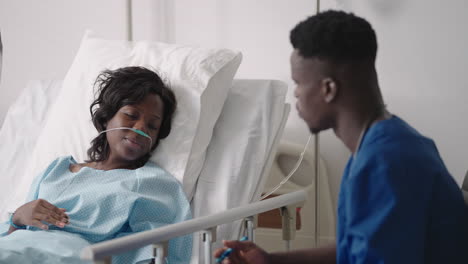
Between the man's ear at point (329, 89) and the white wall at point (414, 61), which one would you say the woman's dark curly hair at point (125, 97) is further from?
the man's ear at point (329, 89)

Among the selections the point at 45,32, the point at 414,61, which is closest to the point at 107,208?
the point at 414,61

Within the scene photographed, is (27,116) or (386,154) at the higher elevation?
(386,154)

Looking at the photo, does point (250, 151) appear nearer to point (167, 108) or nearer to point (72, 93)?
point (167, 108)

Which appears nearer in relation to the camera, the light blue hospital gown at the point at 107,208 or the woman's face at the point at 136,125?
the light blue hospital gown at the point at 107,208

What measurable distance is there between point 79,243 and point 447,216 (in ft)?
3.35

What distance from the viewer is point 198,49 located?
88.9 inches

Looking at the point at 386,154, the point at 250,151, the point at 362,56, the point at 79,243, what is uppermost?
the point at 362,56

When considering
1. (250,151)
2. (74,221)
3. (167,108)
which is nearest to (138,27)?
(167,108)

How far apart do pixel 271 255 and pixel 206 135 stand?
0.85 m

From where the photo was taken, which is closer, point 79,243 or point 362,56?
point 362,56

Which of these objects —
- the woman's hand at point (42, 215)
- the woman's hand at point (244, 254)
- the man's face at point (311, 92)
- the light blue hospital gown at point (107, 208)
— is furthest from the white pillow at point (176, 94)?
the man's face at point (311, 92)

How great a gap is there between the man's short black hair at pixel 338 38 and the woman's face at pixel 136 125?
0.95 metres

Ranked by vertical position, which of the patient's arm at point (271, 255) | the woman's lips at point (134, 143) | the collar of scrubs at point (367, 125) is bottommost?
→ the patient's arm at point (271, 255)

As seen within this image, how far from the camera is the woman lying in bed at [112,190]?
1725mm
